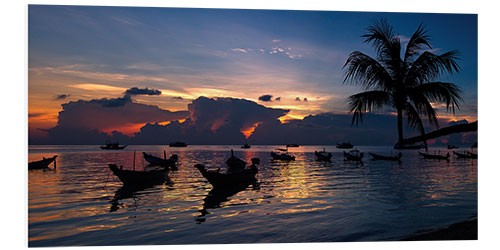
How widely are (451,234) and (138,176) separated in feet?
47.2

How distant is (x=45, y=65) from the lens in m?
7.86

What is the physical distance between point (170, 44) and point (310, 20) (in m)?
4.30

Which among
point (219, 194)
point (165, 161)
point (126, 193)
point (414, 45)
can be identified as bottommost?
point (165, 161)

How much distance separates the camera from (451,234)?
24.3 feet

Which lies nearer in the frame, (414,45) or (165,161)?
(414,45)

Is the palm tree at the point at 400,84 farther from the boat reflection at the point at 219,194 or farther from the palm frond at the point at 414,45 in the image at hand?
the boat reflection at the point at 219,194

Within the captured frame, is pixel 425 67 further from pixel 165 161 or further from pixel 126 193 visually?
pixel 165 161

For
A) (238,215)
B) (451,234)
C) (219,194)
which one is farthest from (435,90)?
(219,194)

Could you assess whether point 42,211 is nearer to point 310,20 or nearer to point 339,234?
point 339,234

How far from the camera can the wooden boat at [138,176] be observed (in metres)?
16.8

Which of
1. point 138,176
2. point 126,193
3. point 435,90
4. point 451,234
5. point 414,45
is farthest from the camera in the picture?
point 138,176

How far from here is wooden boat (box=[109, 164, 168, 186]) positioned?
1681 cm

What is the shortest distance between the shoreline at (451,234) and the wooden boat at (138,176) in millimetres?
13640
